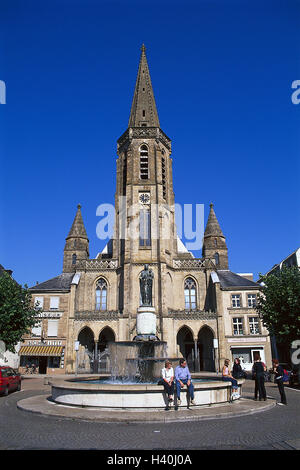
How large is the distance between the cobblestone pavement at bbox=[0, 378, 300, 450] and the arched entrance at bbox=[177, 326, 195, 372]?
28966 mm

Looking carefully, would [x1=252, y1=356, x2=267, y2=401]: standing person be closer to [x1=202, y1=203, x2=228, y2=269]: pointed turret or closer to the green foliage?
the green foliage

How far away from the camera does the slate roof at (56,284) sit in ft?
128

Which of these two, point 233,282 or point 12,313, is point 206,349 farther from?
point 12,313

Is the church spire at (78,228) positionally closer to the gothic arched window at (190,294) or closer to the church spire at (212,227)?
the gothic arched window at (190,294)

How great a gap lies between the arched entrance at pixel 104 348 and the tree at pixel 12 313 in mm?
11280

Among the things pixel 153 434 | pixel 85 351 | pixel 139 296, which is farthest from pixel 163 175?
pixel 153 434

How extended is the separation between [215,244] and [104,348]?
63.8 ft

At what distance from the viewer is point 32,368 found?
3691 cm

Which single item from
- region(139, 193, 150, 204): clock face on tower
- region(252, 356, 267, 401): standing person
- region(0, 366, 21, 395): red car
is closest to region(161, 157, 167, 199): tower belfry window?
region(139, 193, 150, 204): clock face on tower

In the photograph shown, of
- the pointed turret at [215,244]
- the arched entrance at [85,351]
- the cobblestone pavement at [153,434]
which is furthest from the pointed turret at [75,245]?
the cobblestone pavement at [153,434]

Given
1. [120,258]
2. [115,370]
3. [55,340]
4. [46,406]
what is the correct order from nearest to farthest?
[46,406]
[115,370]
[55,340]
[120,258]
